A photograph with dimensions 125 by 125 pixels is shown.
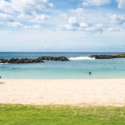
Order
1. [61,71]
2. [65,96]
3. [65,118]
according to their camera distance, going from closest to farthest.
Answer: [65,118], [65,96], [61,71]

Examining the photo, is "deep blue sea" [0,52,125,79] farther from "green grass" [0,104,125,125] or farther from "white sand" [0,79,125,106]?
"green grass" [0,104,125,125]

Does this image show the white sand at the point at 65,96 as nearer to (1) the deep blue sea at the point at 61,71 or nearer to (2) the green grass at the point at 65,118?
(2) the green grass at the point at 65,118

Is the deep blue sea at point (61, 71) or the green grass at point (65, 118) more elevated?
the green grass at point (65, 118)

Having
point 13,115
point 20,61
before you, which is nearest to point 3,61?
point 20,61

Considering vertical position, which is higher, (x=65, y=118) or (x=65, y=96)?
(x=65, y=118)

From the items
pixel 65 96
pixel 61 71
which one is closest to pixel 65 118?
pixel 65 96

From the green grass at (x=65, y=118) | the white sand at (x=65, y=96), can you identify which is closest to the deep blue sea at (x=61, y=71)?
the white sand at (x=65, y=96)

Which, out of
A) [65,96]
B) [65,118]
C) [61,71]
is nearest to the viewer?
[65,118]

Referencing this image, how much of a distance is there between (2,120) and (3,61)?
4804 cm

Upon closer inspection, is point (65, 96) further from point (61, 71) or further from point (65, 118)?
point (61, 71)

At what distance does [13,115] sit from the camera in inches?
236

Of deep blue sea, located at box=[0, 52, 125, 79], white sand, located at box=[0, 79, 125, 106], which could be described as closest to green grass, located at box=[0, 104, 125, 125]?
white sand, located at box=[0, 79, 125, 106]

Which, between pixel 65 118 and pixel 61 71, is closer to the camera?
pixel 65 118

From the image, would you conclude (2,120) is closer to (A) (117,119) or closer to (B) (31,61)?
(A) (117,119)
